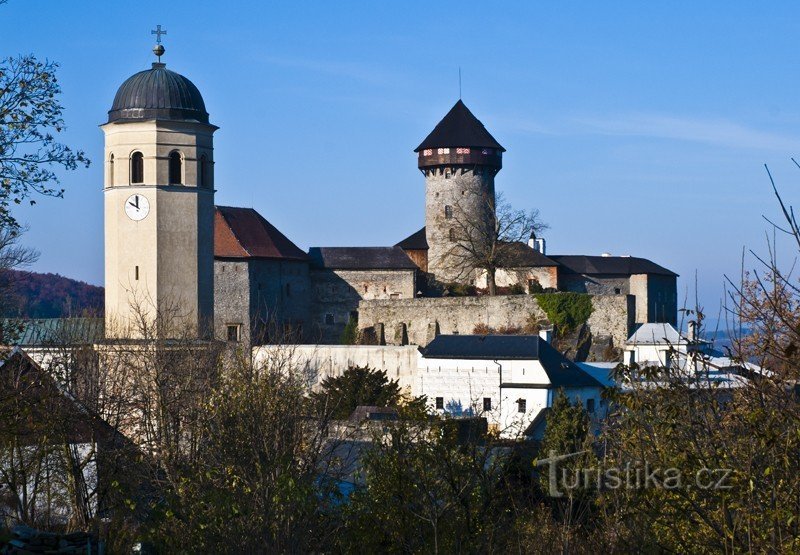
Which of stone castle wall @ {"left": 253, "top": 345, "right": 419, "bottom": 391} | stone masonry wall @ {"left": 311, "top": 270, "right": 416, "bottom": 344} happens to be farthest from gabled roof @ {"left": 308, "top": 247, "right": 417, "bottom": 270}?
stone castle wall @ {"left": 253, "top": 345, "right": 419, "bottom": 391}

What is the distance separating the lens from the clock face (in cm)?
3170

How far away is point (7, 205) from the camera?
431 inches

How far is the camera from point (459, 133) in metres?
51.3

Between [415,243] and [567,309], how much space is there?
8.94 metres

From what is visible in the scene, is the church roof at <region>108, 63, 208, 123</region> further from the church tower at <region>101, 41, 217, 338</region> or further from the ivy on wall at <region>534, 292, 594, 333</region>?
the ivy on wall at <region>534, 292, 594, 333</region>

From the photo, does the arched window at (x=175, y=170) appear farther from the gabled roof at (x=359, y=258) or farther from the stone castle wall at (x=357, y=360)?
the gabled roof at (x=359, y=258)

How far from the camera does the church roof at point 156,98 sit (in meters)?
31.7

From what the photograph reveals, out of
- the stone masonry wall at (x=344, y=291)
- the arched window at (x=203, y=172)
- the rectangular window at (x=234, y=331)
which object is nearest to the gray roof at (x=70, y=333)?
the arched window at (x=203, y=172)

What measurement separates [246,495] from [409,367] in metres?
24.9

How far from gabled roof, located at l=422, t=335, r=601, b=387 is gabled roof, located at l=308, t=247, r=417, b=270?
426 inches

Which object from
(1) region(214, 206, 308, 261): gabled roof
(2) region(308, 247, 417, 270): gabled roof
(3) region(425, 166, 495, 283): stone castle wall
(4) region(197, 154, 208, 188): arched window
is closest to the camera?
(4) region(197, 154, 208, 188): arched window

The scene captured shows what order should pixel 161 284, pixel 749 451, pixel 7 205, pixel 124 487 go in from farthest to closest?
1. pixel 161 284
2. pixel 124 487
3. pixel 7 205
4. pixel 749 451

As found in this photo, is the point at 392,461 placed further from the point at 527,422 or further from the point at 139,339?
the point at 527,422

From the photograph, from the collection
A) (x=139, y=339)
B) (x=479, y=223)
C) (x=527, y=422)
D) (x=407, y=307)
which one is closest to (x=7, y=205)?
(x=139, y=339)
